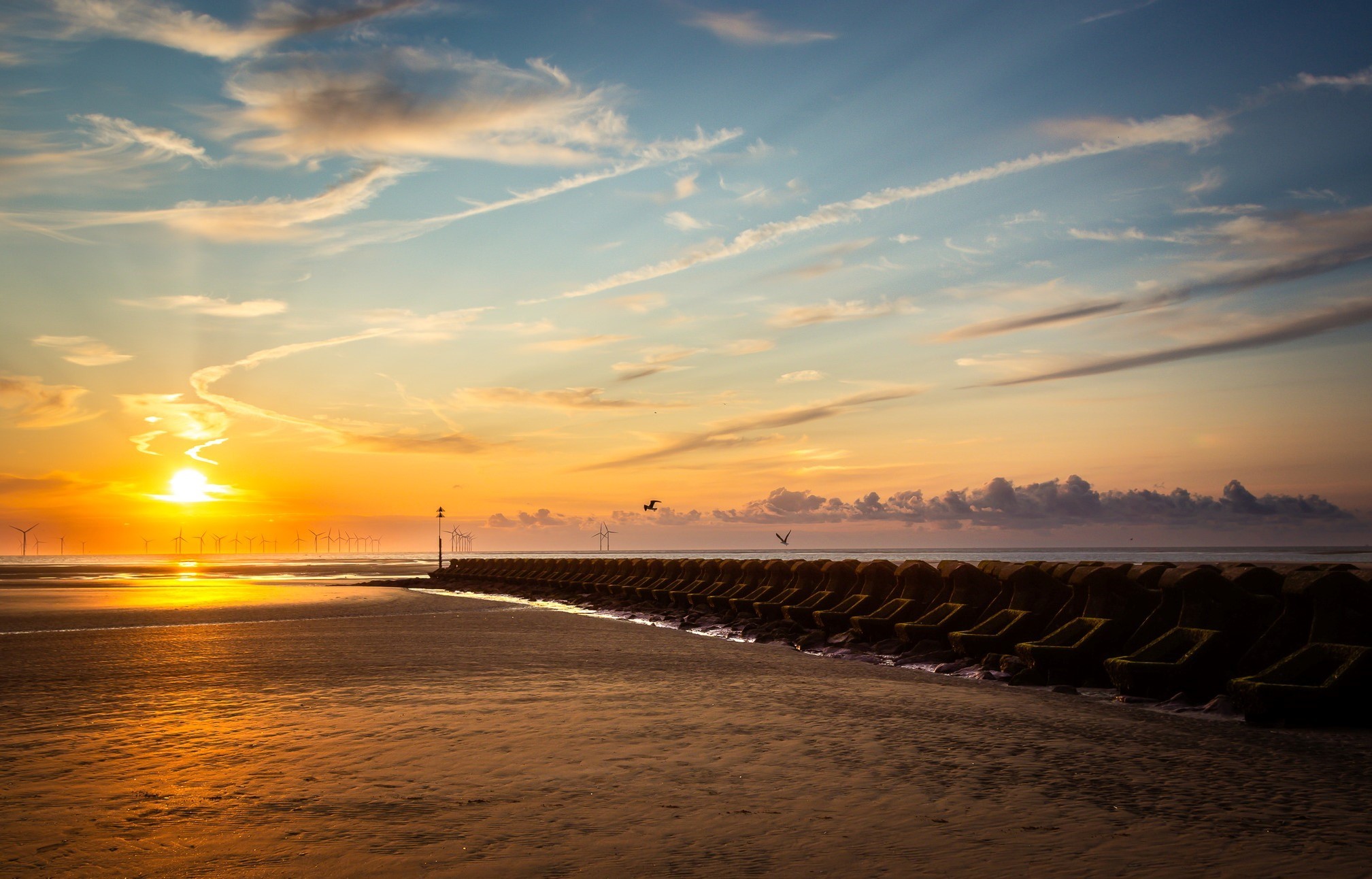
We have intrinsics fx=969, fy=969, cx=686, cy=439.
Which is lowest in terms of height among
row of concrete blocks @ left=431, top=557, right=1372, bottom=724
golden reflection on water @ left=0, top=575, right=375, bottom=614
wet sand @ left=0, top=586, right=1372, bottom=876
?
golden reflection on water @ left=0, top=575, right=375, bottom=614

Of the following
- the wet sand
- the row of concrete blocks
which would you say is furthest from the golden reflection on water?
the row of concrete blocks

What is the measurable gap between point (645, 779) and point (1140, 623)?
8.48 metres

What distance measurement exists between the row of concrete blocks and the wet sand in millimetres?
615

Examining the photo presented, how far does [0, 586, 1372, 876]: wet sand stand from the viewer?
219 inches

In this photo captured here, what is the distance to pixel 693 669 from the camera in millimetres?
15086

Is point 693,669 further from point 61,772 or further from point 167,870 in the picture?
point 167,870

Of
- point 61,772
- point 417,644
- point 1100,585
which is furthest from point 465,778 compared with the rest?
point 417,644

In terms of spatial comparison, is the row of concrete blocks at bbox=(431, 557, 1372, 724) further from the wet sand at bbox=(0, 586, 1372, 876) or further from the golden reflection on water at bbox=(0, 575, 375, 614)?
the golden reflection on water at bbox=(0, 575, 375, 614)

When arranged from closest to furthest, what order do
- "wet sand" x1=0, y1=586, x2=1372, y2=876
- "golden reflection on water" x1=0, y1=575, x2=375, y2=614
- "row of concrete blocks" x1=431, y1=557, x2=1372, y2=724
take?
"wet sand" x1=0, y1=586, x2=1372, y2=876, "row of concrete blocks" x1=431, y1=557, x2=1372, y2=724, "golden reflection on water" x1=0, y1=575, x2=375, y2=614

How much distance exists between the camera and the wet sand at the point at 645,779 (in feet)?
18.2

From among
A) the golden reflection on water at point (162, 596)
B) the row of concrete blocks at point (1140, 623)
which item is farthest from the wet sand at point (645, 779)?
the golden reflection on water at point (162, 596)

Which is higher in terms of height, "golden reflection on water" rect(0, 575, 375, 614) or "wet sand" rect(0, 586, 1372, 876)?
"wet sand" rect(0, 586, 1372, 876)

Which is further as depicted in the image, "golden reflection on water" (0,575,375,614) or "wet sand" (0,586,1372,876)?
"golden reflection on water" (0,575,375,614)

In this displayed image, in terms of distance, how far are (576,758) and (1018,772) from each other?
143 inches
